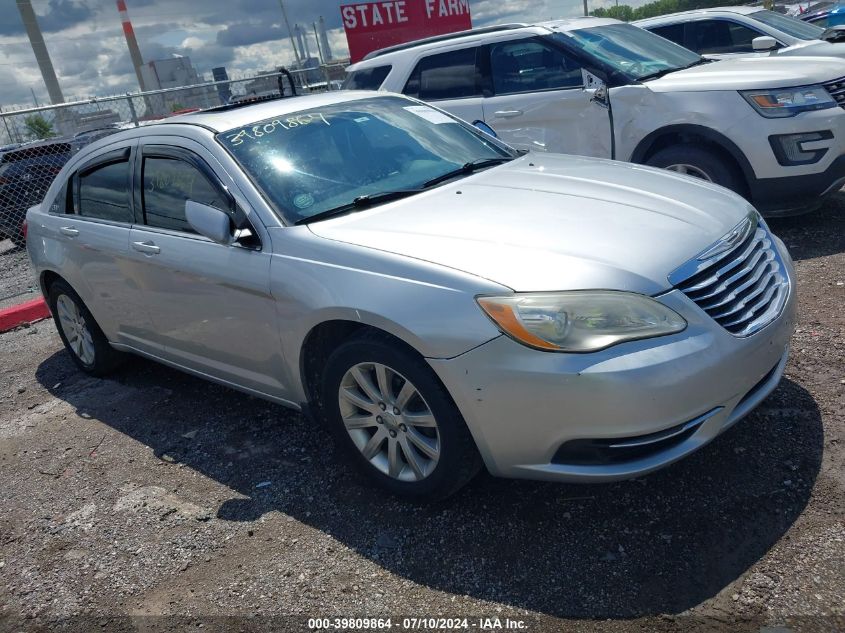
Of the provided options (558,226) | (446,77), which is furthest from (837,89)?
(558,226)

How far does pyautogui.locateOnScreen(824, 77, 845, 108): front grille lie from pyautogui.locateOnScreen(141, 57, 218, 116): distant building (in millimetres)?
9967

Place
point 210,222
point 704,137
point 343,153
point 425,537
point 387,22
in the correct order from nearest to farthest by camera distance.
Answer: point 425,537, point 210,222, point 343,153, point 704,137, point 387,22

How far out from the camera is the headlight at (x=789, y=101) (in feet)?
18.4

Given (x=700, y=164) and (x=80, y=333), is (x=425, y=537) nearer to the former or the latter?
(x=80, y=333)

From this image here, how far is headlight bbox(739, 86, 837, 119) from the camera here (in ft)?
18.4

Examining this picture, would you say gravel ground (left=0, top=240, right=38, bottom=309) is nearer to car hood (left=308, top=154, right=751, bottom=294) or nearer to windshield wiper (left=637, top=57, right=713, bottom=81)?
car hood (left=308, top=154, right=751, bottom=294)

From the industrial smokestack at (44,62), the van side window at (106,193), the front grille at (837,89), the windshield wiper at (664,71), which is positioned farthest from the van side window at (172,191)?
the industrial smokestack at (44,62)

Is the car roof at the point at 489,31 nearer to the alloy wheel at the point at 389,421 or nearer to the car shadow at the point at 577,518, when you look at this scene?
the car shadow at the point at 577,518

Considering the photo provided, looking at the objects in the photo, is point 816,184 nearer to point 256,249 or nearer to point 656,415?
point 656,415

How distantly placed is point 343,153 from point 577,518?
6.88ft

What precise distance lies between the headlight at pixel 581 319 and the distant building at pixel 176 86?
11.5 meters

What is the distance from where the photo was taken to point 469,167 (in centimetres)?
401

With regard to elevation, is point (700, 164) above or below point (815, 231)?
above

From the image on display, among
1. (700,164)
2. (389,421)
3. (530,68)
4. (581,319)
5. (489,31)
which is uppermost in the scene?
(489,31)
